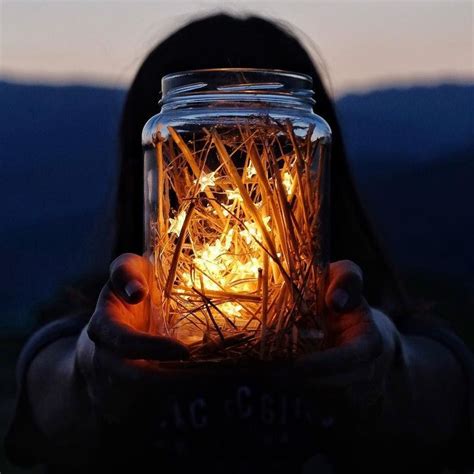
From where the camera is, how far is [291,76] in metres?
0.54

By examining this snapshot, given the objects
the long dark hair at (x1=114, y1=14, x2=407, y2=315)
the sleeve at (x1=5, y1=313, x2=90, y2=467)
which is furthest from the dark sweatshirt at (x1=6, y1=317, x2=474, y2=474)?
the long dark hair at (x1=114, y1=14, x2=407, y2=315)

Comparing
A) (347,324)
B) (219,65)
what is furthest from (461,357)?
(219,65)

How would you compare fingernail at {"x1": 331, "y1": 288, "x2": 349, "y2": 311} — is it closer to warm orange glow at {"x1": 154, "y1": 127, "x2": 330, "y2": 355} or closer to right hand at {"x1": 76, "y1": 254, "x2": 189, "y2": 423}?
warm orange glow at {"x1": 154, "y1": 127, "x2": 330, "y2": 355}

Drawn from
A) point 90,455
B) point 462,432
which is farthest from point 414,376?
point 90,455

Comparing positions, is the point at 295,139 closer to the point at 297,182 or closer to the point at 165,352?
the point at 297,182

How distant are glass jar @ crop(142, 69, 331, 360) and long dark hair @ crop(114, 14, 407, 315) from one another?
34cm

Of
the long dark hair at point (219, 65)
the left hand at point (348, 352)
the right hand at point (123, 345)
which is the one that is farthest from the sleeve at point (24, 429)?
the left hand at point (348, 352)

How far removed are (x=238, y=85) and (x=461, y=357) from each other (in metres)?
0.52

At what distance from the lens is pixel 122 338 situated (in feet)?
1.65

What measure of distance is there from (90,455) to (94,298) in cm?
26

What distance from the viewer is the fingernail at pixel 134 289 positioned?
0.53 meters

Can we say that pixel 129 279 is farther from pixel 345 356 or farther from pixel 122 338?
pixel 345 356

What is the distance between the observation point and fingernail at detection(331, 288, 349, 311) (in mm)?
535

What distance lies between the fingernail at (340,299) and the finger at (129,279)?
5.6 inches
